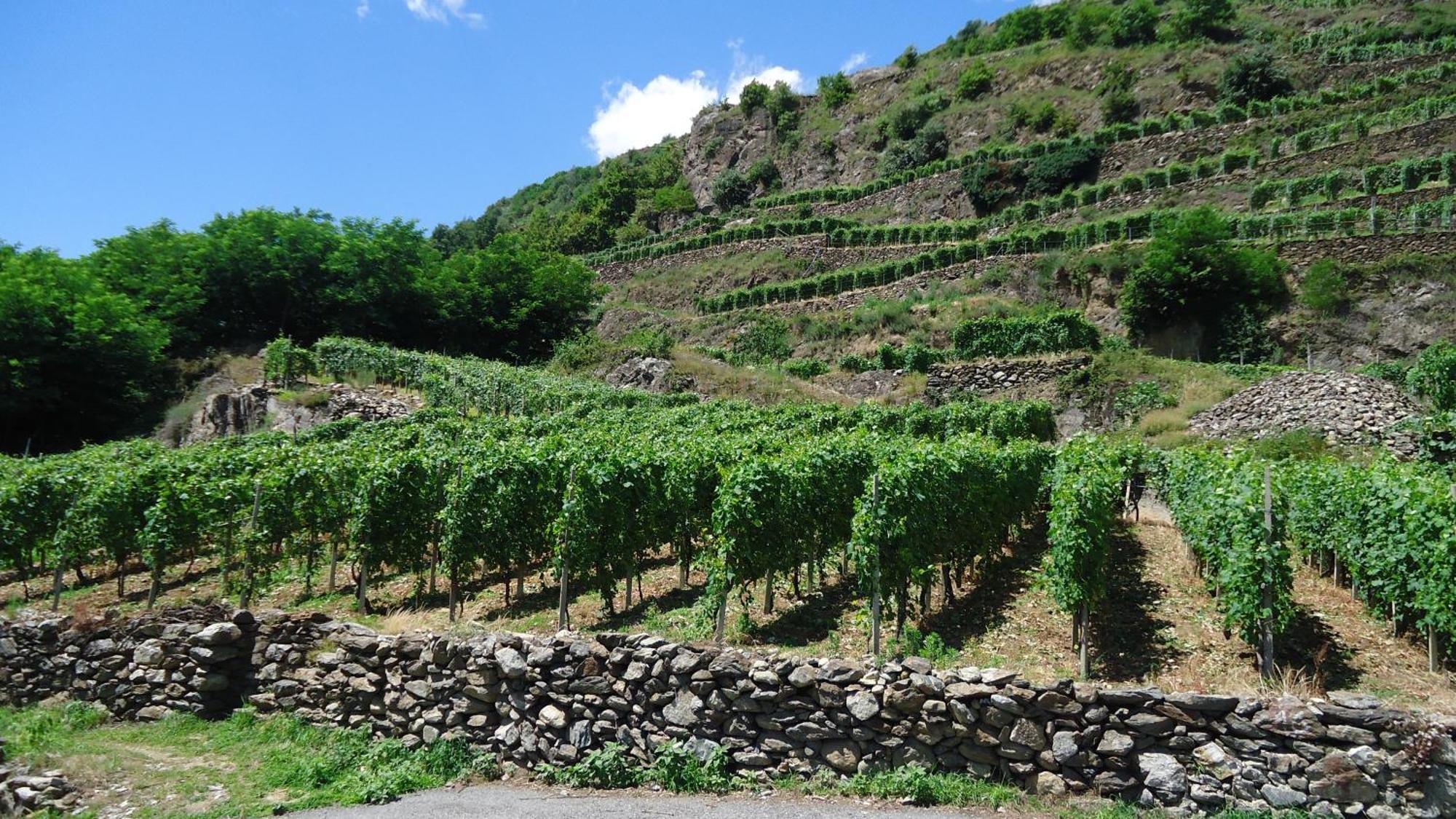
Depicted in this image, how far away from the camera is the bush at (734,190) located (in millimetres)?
77188

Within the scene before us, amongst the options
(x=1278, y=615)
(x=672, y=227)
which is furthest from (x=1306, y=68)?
(x=1278, y=615)

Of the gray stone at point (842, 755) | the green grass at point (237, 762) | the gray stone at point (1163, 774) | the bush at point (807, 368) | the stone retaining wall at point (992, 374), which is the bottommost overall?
the green grass at point (237, 762)

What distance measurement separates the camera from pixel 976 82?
69.9m

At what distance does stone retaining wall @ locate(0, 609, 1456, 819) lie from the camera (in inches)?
225

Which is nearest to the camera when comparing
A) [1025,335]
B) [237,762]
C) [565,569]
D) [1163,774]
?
[1163,774]

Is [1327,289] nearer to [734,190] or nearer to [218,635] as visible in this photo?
[218,635]

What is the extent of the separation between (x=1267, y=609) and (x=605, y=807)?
7032 millimetres

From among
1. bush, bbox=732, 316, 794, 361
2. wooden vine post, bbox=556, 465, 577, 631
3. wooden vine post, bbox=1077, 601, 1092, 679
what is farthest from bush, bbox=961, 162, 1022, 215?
wooden vine post, bbox=1077, 601, 1092, 679

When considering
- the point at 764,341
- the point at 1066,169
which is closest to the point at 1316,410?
the point at 764,341

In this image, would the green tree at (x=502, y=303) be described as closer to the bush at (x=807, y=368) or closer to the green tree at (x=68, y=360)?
the green tree at (x=68, y=360)

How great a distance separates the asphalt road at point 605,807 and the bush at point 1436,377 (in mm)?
23182

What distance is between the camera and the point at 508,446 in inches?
539

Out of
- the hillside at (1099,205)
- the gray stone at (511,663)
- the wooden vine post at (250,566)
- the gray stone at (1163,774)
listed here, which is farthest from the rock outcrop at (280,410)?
the gray stone at (1163,774)

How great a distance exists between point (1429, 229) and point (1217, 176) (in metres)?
12.4
